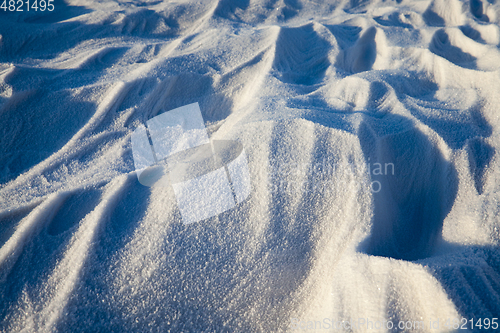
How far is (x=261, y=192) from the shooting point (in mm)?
960

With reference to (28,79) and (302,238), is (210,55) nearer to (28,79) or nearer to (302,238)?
(28,79)

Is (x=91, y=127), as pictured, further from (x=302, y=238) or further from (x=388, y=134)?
(x=388, y=134)

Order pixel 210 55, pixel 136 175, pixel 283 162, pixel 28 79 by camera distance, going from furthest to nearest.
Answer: pixel 210 55 → pixel 28 79 → pixel 136 175 → pixel 283 162

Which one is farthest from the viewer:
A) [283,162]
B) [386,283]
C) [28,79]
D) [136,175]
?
[28,79]

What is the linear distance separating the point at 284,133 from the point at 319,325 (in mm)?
658

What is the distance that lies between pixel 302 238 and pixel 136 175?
2.30 feet

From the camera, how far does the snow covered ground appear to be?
2.48ft

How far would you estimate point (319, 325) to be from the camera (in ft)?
2.50

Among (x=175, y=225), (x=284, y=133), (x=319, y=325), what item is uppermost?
(x=284, y=133)

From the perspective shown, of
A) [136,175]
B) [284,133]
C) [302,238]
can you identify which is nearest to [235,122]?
[284,133]

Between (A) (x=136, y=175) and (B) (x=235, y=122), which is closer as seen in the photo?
(A) (x=136, y=175)

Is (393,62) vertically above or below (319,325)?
above


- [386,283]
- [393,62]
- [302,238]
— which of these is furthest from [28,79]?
[393,62]

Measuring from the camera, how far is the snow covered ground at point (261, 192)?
29.8 inches
